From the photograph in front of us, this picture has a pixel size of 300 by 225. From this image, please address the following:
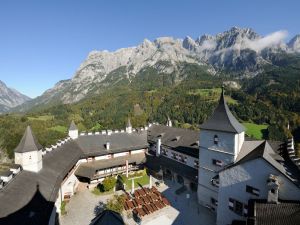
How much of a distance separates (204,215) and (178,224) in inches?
170

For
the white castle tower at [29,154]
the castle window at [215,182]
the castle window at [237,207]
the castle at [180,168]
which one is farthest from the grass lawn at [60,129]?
the castle window at [237,207]

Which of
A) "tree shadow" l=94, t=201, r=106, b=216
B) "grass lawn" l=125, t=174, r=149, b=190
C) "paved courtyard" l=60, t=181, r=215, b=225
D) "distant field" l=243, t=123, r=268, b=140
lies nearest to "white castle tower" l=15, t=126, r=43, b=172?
"paved courtyard" l=60, t=181, r=215, b=225

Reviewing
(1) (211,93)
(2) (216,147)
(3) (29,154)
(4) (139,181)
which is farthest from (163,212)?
(1) (211,93)

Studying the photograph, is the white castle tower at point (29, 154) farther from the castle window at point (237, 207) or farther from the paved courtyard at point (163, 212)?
the castle window at point (237, 207)

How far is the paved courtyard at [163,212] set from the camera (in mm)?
29500

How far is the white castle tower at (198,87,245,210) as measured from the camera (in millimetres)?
29812

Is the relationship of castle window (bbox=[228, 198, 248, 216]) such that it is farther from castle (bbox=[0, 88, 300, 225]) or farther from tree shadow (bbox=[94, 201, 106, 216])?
tree shadow (bbox=[94, 201, 106, 216])

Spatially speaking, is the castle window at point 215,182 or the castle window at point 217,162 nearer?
the castle window at point 217,162

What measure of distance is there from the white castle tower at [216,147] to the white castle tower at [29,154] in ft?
66.1

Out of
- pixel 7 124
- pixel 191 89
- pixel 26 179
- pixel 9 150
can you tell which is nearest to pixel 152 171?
pixel 26 179

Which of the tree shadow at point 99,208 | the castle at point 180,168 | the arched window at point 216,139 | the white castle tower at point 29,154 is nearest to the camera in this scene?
the castle at point 180,168

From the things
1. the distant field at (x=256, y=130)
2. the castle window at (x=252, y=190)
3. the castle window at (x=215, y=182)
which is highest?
the castle window at (x=252, y=190)

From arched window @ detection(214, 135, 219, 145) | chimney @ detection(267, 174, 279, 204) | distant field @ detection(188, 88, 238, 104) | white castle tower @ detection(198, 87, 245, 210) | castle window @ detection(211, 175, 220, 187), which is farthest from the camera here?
distant field @ detection(188, 88, 238, 104)

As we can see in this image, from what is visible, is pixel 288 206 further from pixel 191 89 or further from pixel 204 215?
pixel 191 89
